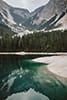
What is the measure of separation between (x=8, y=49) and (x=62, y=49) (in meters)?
44.8

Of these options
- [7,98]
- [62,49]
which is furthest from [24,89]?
[62,49]

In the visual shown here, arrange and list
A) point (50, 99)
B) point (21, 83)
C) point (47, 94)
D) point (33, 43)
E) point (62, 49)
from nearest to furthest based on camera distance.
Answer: point (50, 99)
point (47, 94)
point (21, 83)
point (62, 49)
point (33, 43)

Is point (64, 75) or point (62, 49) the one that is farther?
point (62, 49)

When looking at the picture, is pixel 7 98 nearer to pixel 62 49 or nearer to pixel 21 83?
pixel 21 83

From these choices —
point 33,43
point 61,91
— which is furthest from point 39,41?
point 61,91

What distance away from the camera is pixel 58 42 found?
568ft

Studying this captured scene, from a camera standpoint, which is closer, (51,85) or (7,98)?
(7,98)

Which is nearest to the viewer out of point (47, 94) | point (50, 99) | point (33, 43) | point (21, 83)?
point (50, 99)

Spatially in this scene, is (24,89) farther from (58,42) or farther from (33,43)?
(33,43)

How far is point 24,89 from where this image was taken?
49.0 m

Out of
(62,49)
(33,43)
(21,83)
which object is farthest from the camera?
(33,43)

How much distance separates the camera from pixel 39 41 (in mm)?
190125

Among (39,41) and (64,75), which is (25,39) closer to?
(39,41)

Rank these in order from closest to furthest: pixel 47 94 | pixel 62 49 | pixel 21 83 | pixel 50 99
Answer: pixel 50 99, pixel 47 94, pixel 21 83, pixel 62 49
